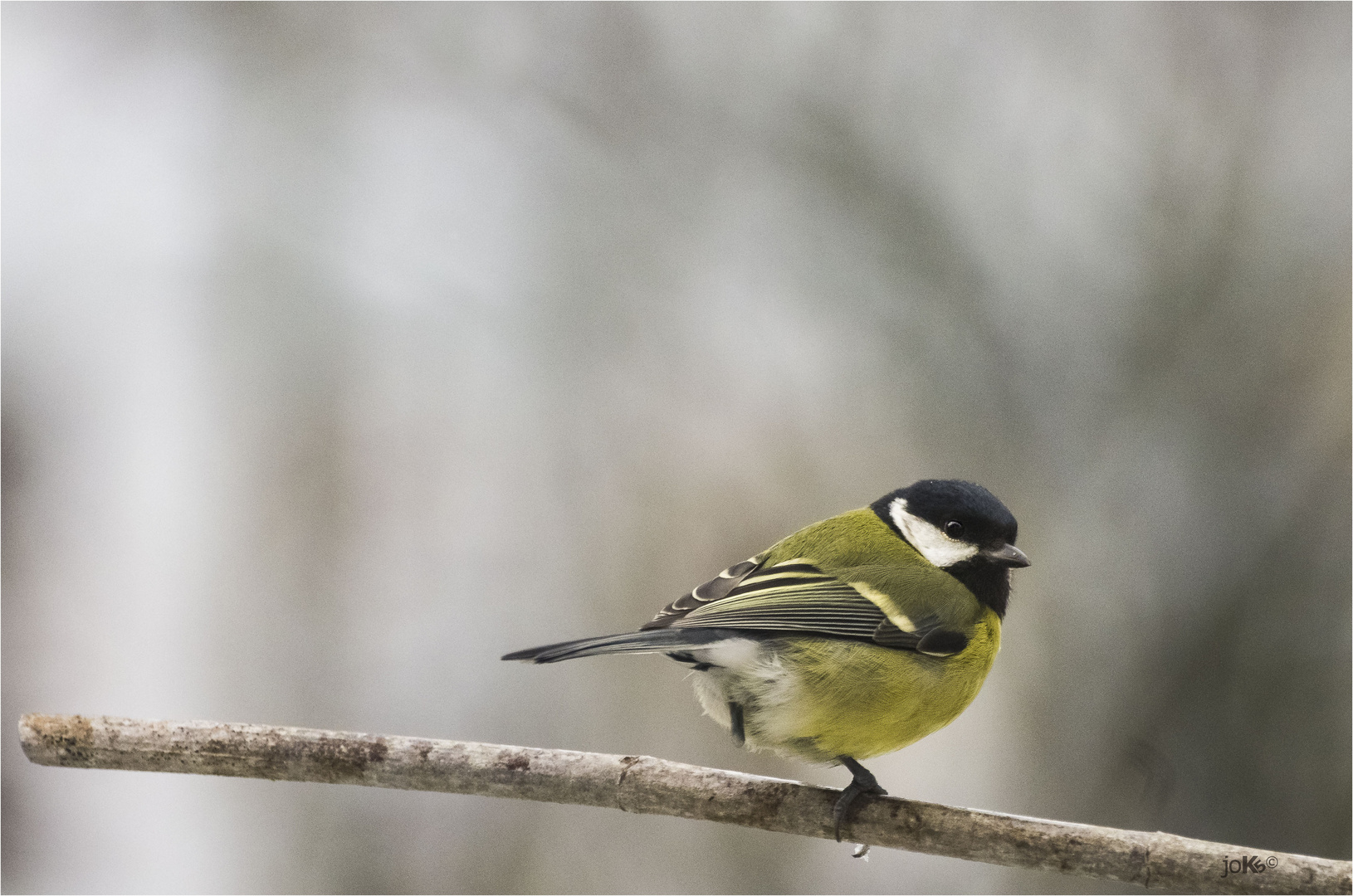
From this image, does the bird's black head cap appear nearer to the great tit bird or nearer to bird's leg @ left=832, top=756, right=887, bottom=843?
the great tit bird

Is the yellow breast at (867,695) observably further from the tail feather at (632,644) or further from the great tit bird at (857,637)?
the tail feather at (632,644)

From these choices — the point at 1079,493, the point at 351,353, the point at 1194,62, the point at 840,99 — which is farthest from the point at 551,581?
the point at 1194,62

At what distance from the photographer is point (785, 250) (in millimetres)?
3328

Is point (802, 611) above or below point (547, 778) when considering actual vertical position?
above

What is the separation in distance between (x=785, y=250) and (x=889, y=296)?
37cm

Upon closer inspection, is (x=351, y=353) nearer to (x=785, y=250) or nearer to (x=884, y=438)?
(x=785, y=250)

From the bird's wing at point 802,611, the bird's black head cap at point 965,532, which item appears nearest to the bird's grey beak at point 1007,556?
the bird's black head cap at point 965,532

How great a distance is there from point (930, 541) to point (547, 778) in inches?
30.4

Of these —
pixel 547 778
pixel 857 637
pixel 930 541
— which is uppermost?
pixel 930 541

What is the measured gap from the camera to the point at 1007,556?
164cm

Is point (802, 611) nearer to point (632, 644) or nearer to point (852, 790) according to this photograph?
point (852, 790)

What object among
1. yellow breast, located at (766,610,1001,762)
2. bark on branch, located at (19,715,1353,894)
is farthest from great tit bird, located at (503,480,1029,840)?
bark on branch, located at (19,715,1353,894)

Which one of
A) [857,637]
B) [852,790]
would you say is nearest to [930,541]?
[857,637]

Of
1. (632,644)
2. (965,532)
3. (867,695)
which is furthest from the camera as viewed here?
(965,532)
